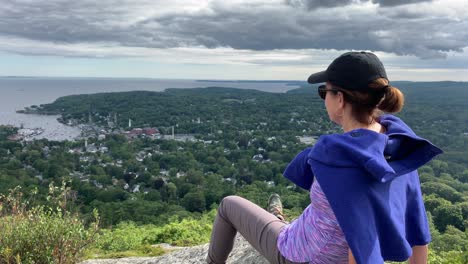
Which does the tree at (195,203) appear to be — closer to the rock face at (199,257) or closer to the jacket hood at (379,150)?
the rock face at (199,257)

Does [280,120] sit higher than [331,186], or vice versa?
[331,186]

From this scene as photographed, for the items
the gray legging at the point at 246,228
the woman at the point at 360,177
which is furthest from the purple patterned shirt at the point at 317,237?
the gray legging at the point at 246,228

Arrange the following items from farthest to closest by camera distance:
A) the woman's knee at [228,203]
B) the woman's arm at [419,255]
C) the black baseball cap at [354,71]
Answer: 1. the woman's knee at [228,203]
2. the woman's arm at [419,255]
3. the black baseball cap at [354,71]

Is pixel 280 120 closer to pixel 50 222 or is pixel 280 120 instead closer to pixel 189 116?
pixel 189 116

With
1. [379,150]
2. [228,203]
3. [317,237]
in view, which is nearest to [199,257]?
[228,203]

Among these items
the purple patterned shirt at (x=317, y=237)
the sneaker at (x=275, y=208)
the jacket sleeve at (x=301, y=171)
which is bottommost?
the sneaker at (x=275, y=208)

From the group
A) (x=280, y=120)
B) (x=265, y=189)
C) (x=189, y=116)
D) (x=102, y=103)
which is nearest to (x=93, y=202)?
(x=265, y=189)

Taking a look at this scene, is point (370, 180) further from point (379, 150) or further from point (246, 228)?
point (246, 228)

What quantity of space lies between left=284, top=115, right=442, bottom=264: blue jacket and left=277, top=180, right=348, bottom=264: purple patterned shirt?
6.7 inches

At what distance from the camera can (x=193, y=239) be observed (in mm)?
5551

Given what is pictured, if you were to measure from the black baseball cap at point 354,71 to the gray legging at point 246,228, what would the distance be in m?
0.95

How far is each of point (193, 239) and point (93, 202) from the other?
816 inches

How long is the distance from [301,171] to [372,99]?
0.46 m

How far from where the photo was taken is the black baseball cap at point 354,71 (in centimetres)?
170
